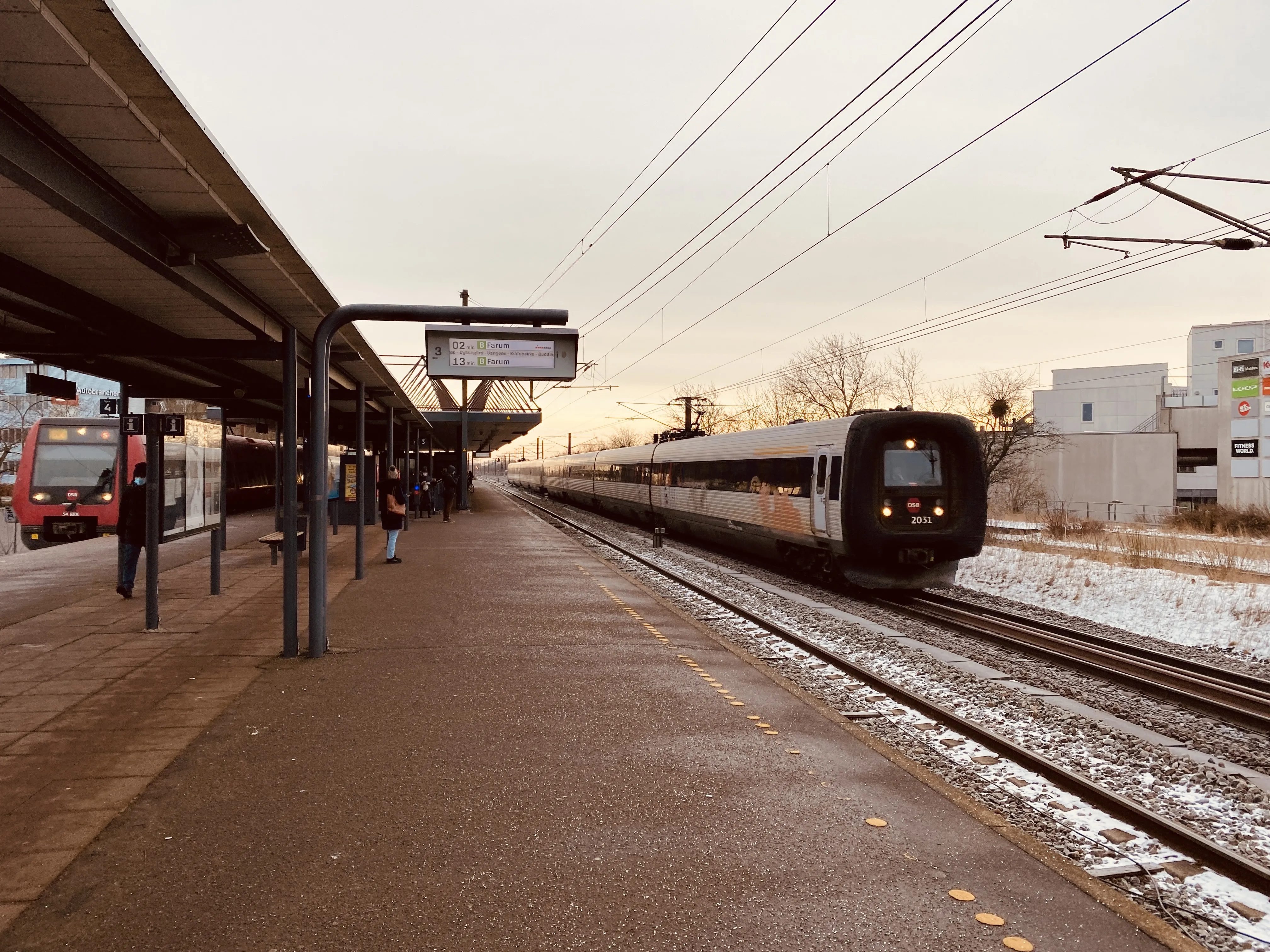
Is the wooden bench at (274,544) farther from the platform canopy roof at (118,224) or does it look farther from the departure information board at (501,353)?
the departure information board at (501,353)

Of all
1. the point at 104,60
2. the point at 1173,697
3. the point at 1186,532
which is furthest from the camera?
the point at 1186,532

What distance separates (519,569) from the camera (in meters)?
15.0

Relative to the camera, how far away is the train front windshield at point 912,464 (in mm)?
12789

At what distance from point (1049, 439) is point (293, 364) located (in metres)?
48.5

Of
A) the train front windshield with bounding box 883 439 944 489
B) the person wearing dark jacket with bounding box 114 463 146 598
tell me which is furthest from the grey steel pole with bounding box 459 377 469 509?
the person wearing dark jacket with bounding box 114 463 146 598

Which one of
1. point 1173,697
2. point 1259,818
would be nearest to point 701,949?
point 1259,818

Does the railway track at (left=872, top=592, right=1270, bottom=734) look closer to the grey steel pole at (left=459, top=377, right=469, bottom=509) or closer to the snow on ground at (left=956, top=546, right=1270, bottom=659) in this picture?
the snow on ground at (left=956, top=546, right=1270, bottom=659)

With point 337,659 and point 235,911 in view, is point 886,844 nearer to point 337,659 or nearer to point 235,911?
point 235,911

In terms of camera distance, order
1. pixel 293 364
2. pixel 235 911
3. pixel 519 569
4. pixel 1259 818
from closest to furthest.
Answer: pixel 235 911 < pixel 1259 818 < pixel 293 364 < pixel 519 569

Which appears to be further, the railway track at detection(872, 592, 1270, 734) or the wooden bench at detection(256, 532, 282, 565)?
the wooden bench at detection(256, 532, 282, 565)

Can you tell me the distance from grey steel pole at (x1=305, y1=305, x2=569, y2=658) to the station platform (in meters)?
0.55

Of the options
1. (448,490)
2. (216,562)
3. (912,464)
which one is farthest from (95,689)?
(448,490)

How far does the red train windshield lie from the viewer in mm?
18109

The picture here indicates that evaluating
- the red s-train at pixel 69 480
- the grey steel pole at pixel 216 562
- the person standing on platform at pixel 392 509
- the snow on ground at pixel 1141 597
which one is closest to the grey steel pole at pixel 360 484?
the person standing on platform at pixel 392 509
